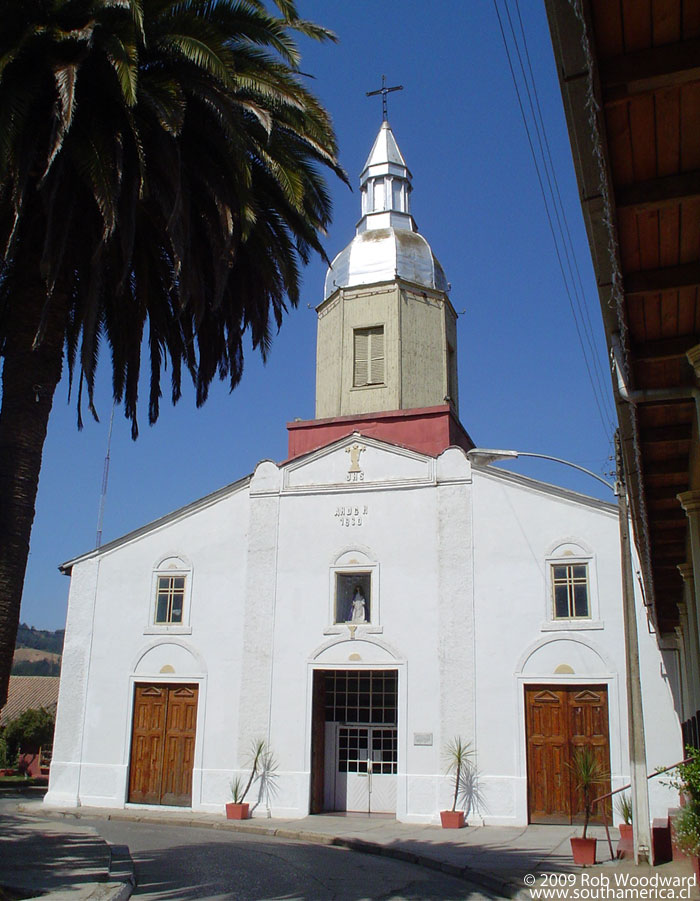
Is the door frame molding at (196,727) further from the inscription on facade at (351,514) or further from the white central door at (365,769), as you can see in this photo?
the inscription on facade at (351,514)

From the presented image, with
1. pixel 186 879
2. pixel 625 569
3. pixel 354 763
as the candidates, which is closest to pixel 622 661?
pixel 625 569

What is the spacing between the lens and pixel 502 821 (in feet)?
63.6

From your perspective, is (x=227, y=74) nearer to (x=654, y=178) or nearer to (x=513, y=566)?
(x=654, y=178)

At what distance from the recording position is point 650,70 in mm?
4383

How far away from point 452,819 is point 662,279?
15.9 m

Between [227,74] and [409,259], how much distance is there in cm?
1569

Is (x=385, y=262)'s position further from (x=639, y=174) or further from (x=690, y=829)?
(x=639, y=174)

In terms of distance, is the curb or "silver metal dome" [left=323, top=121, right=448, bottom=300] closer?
the curb

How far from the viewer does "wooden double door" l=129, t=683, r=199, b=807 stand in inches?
868

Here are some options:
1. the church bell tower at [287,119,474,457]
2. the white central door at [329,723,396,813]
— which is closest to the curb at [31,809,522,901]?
the white central door at [329,723,396,813]

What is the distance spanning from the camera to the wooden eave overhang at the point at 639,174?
4.24m

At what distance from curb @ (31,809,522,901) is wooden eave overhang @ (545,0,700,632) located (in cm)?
743

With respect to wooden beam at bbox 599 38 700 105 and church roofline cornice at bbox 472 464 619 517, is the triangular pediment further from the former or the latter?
wooden beam at bbox 599 38 700 105

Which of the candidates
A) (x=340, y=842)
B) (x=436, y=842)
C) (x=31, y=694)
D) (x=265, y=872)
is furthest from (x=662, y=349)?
(x=31, y=694)
